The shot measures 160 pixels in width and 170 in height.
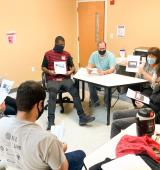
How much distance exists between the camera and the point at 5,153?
1380 millimetres

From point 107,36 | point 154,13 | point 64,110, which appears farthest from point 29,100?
point 107,36

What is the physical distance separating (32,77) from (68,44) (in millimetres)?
1322

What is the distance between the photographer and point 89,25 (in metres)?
5.98

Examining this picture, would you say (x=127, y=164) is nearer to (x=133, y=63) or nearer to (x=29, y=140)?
(x=29, y=140)

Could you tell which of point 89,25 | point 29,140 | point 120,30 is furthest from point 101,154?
point 89,25

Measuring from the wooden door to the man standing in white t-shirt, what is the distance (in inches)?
184

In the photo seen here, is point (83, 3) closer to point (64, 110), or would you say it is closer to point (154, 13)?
point (154, 13)

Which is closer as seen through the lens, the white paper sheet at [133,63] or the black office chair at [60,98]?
the black office chair at [60,98]

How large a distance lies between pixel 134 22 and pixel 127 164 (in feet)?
14.1

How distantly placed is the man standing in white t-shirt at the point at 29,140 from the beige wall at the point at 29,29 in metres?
3.65

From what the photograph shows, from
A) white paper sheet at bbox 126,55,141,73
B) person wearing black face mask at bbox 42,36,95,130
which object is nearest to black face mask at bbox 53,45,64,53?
person wearing black face mask at bbox 42,36,95,130

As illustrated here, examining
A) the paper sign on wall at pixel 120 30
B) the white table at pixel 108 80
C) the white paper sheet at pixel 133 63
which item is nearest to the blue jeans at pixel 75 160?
the white table at pixel 108 80

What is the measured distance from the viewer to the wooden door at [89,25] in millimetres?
5760

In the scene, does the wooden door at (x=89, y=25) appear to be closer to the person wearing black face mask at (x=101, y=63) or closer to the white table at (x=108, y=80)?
the person wearing black face mask at (x=101, y=63)
